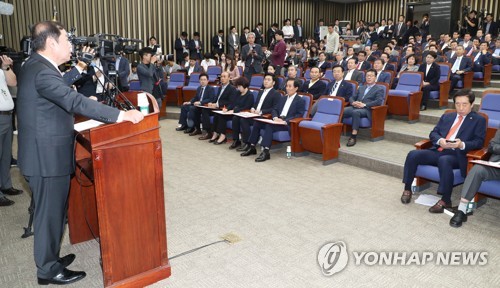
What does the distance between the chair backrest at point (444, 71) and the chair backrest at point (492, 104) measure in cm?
244

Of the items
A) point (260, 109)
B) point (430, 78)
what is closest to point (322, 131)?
point (260, 109)

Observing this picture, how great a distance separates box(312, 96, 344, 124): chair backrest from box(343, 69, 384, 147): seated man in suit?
410 mm

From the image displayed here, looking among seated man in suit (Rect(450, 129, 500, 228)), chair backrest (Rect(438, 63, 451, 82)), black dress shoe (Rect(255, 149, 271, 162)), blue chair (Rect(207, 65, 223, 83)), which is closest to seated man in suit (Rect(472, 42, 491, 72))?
chair backrest (Rect(438, 63, 451, 82))

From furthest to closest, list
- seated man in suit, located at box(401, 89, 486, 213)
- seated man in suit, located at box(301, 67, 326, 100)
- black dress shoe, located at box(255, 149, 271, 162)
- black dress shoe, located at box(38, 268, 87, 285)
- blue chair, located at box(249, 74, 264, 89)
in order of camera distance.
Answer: blue chair, located at box(249, 74, 264, 89) → seated man in suit, located at box(301, 67, 326, 100) → black dress shoe, located at box(255, 149, 271, 162) → seated man in suit, located at box(401, 89, 486, 213) → black dress shoe, located at box(38, 268, 87, 285)

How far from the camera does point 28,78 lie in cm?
197

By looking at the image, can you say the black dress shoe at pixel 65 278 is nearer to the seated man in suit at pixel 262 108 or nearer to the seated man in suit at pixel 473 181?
the seated man in suit at pixel 473 181

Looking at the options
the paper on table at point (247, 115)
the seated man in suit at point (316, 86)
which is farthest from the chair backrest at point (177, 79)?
the paper on table at point (247, 115)

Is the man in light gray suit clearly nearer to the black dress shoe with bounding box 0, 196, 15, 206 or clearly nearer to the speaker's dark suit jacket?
the speaker's dark suit jacket

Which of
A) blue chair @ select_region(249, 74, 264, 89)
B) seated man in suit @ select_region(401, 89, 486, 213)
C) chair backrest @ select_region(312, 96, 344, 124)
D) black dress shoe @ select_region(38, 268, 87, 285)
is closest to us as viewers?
black dress shoe @ select_region(38, 268, 87, 285)

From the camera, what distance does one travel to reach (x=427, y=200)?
3590 millimetres

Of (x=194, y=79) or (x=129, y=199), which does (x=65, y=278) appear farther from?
(x=194, y=79)

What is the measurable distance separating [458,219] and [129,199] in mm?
2503

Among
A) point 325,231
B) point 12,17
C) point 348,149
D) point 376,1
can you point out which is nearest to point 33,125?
point 325,231

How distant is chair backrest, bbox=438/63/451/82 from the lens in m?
6.52
